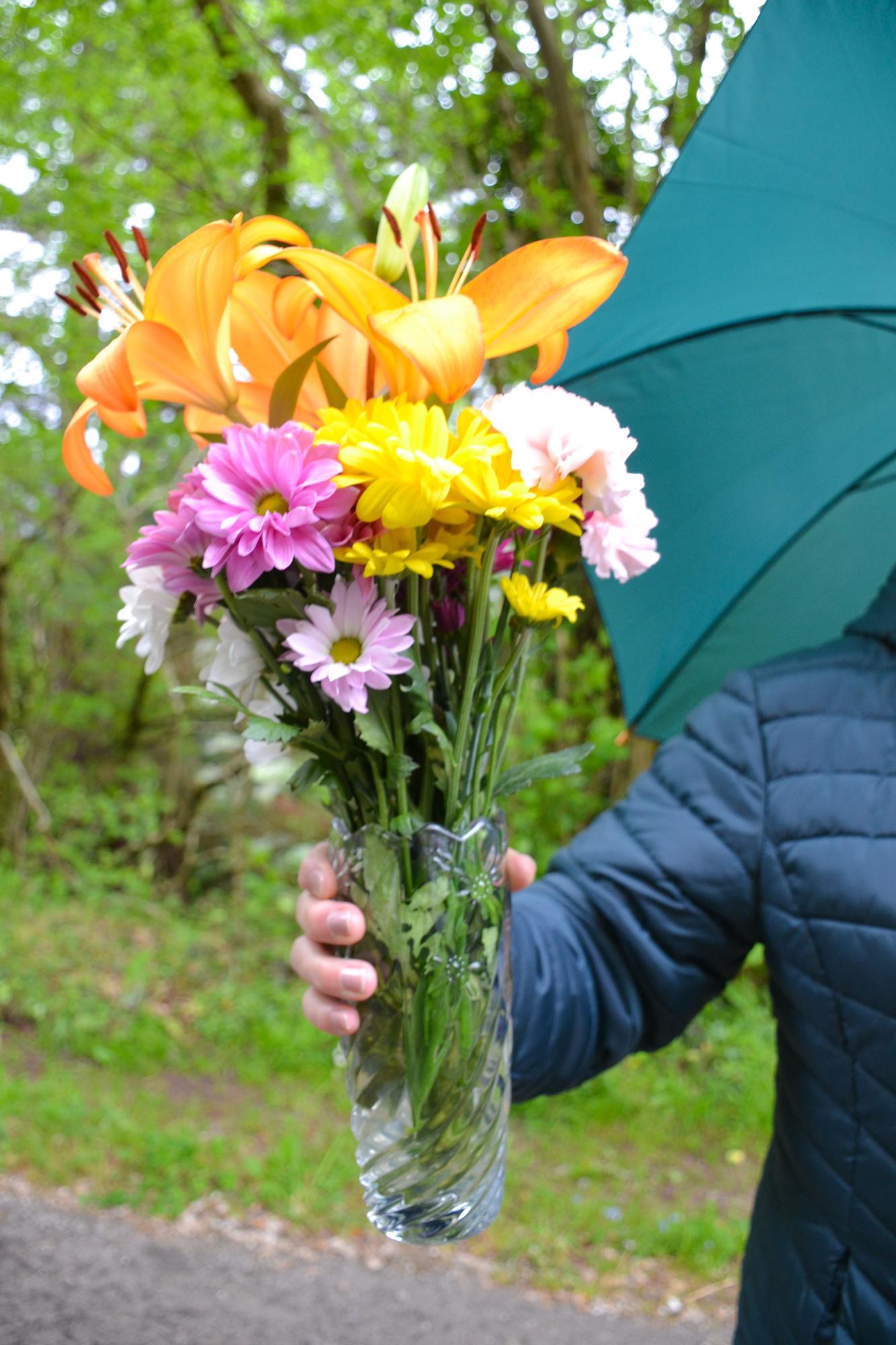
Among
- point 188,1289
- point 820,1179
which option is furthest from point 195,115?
point 820,1179

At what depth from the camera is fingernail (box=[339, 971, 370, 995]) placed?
0.86 m

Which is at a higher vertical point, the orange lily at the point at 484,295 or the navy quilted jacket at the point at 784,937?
the orange lily at the point at 484,295

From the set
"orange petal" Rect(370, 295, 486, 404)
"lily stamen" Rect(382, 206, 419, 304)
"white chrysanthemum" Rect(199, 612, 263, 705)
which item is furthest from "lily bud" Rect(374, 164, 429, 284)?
"white chrysanthemum" Rect(199, 612, 263, 705)

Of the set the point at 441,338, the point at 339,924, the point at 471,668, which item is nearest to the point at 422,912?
the point at 339,924

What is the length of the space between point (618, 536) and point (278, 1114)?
10.9ft

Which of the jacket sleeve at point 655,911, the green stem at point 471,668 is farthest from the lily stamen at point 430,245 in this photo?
the jacket sleeve at point 655,911

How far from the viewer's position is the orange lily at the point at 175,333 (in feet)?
2.52

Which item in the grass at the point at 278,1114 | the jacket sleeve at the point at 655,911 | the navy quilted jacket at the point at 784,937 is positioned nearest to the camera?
the navy quilted jacket at the point at 784,937

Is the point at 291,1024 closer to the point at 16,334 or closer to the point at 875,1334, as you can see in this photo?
the point at 875,1334

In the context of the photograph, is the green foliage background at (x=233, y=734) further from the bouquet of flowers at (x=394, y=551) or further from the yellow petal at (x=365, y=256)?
the yellow petal at (x=365, y=256)

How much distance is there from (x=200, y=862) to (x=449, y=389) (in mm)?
5742

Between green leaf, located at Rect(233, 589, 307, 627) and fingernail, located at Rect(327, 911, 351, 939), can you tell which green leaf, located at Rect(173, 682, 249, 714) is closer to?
green leaf, located at Rect(233, 589, 307, 627)

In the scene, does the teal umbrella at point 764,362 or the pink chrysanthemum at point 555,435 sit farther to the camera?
the teal umbrella at point 764,362

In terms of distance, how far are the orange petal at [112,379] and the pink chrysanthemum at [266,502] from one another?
7 centimetres
